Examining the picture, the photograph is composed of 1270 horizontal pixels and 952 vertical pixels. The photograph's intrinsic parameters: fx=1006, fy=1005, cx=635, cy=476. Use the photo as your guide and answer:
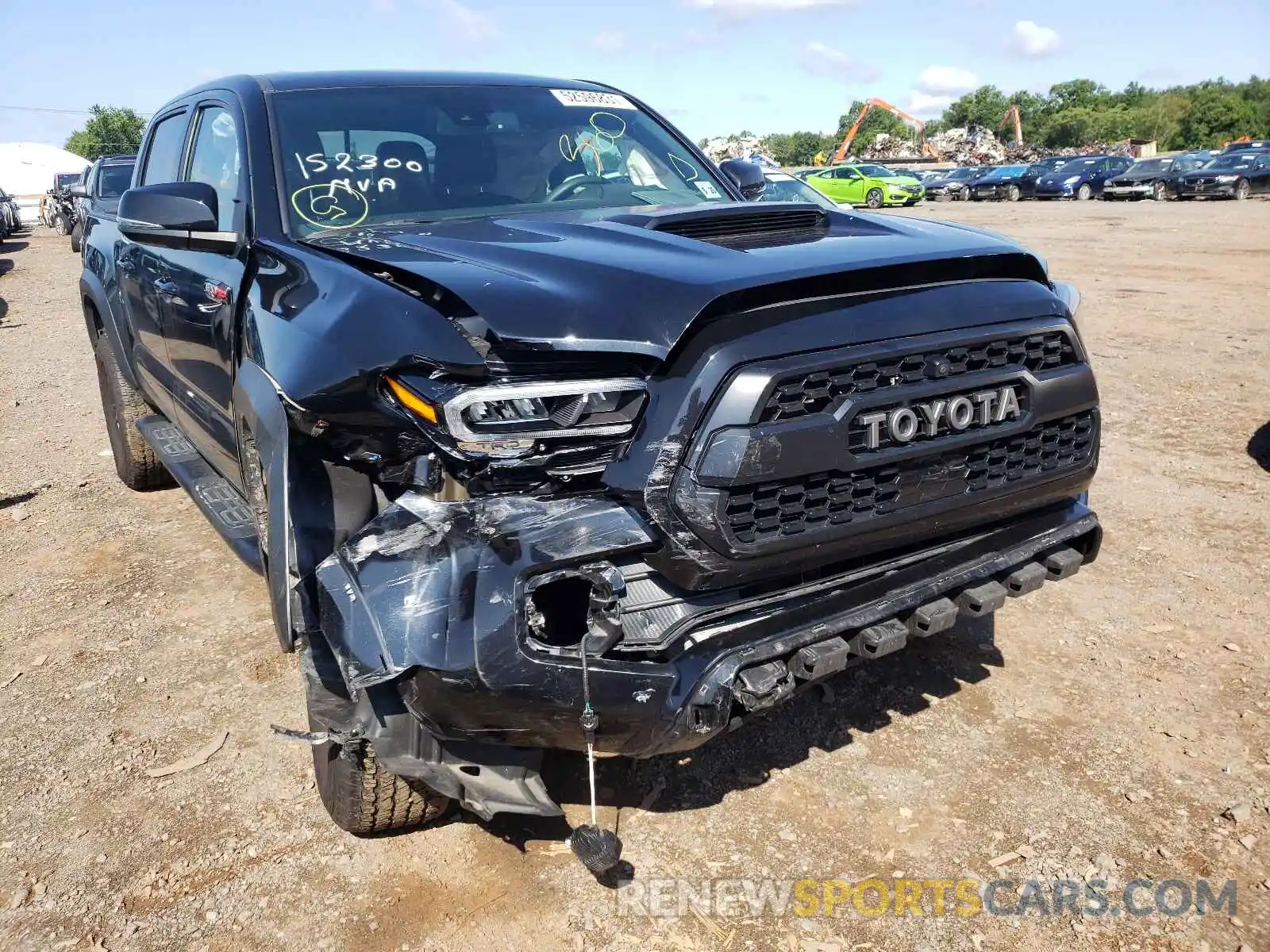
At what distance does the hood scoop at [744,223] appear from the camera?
8.42ft

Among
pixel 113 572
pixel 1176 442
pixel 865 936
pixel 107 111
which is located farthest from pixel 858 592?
pixel 107 111

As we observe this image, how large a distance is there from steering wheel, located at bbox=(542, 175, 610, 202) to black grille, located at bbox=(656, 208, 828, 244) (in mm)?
814

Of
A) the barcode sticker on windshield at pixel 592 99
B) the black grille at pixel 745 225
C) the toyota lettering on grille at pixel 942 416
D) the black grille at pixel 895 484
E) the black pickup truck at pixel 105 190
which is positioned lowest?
the black grille at pixel 895 484

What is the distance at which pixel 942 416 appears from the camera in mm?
2252

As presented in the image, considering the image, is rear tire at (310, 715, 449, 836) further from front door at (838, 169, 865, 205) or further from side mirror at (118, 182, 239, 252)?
front door at (838, 169, 865, 205)

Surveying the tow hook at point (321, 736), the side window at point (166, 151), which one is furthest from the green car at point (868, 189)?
the tow hook at point (321, 736)

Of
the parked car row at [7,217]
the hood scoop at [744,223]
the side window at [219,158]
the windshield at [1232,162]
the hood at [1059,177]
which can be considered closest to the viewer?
the hood scoop at [744,223]

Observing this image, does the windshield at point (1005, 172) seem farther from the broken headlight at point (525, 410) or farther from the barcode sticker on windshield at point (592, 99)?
the broken headlight at point (525, 410)

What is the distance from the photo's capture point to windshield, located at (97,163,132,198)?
20.4ft

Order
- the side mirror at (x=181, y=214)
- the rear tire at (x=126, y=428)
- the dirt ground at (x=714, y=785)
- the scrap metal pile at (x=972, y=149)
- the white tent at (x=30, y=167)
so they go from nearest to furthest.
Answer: the dirt ground at (x=714, y=785) → the side mirror at (x=181, y=214) → the rear tire at (x=126, y=428) → the white tent at (x=30, y=167) → the scrap metal pile at (x=972, y=149)

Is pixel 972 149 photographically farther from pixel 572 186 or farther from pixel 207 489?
pixel 207 489

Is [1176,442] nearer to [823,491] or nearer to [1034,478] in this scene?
[1034,478]

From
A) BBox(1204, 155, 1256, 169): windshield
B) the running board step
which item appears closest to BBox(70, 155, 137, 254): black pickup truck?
the running board step

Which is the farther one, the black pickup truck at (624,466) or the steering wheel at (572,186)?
the steering wheel at (572,186)
